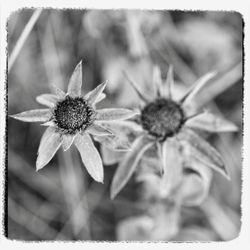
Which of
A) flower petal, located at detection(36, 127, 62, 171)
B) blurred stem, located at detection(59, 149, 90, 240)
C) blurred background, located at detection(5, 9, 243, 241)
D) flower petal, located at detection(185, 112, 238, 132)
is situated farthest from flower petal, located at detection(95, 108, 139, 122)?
blurred stem, located at detection(59, 149, 90, 240)

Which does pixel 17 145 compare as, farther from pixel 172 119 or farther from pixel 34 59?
pixel 172 119

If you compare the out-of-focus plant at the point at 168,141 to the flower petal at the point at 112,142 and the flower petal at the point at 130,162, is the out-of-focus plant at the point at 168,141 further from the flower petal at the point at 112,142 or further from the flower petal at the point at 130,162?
the flower petal at the point at 112,142

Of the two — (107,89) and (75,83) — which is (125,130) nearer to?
(75,83)

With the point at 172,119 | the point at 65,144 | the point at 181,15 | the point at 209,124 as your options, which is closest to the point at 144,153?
the point at 172,119

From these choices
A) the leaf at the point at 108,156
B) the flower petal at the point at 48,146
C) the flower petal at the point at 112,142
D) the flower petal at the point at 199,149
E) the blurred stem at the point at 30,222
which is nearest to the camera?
the flower petal at the point at 48,146

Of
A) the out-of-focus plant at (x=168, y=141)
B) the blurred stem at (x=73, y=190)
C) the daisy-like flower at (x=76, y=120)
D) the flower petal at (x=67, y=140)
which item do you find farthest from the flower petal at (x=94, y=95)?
the blurred stem at (x=73, y=190)

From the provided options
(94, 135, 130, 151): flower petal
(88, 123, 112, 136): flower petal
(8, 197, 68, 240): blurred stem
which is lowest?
(8, 197, 68, 240): blurred stem

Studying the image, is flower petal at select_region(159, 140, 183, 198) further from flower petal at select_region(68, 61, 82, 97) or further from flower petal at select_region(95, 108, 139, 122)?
flower petal at select_region(68, 61, 82, 97)
